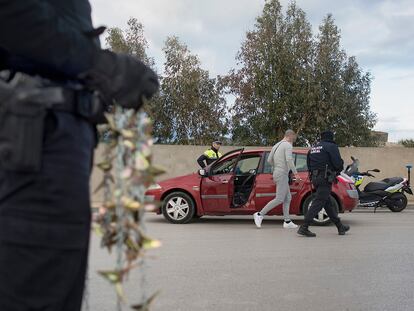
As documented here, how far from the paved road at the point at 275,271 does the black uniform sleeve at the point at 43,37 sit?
1.57 meters

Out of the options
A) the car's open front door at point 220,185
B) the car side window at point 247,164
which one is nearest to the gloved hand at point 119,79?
the car's open front door at point 220,185

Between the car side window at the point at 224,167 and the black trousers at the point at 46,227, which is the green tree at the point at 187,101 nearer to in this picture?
the car side window at the point at 224,167

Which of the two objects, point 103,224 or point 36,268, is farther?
point 103,224

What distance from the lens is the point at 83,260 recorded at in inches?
61.0

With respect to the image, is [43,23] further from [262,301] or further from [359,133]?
[359,133]

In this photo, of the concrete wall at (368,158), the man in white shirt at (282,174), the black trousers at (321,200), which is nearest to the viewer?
the black trousers at (321,200)

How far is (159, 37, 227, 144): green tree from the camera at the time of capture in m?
23.1

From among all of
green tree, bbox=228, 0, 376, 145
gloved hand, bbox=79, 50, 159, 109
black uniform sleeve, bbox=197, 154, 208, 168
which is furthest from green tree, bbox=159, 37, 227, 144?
gloved hand, bbox=79, 50, 159, 109

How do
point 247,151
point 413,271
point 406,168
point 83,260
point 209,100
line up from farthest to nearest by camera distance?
1. point 209,100
2. point 406,168
3. point 247,151
4. point 413,271
5. point 83,260

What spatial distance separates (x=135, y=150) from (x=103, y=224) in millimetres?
251

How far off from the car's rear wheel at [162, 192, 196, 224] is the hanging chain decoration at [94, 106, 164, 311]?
882 cm

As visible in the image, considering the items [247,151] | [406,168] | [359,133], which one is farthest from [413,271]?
[359,133]

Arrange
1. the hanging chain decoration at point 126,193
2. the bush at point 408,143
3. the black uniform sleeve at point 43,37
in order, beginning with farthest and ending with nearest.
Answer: the bush at point 408,143 → the hanging chain decoration at point 126,193 → the black uniform sleeve at point 43,37

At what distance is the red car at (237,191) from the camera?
402 inches
